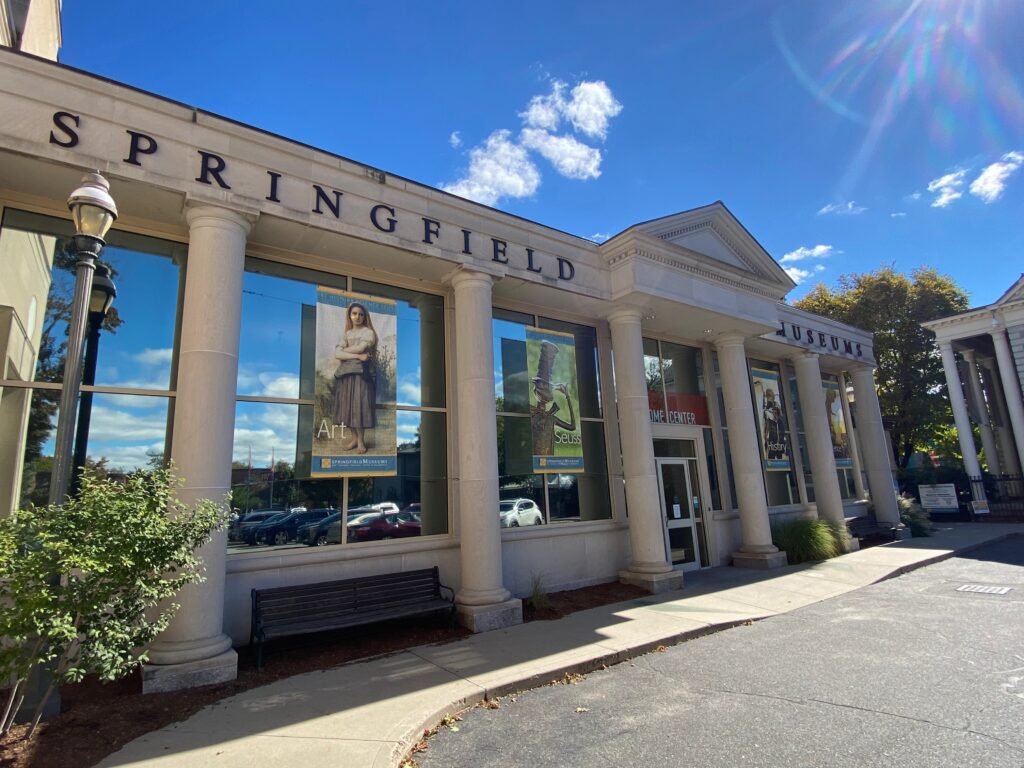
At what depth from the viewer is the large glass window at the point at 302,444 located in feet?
23.5

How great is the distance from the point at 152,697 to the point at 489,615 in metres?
3.84

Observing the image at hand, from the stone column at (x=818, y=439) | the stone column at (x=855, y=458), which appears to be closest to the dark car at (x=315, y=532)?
the stone column at (x=818, y=439)

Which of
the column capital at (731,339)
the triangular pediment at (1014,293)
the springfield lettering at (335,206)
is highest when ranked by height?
the triangular pediment at (1014,293)

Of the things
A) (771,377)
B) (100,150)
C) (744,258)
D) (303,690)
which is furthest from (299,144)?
(771,377)

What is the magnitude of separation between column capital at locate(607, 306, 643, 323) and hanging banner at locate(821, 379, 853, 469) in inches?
362

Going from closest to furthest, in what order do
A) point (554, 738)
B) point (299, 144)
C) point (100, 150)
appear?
point (554, 738)
point (100, 150)
point (299, 144)

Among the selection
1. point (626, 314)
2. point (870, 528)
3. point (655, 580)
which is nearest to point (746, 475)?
point (655, 580)

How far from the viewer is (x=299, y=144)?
724 cm

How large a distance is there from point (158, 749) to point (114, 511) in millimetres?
1793

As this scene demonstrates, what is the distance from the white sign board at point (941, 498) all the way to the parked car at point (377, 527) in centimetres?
2287

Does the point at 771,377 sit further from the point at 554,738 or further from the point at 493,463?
the point at 554,738

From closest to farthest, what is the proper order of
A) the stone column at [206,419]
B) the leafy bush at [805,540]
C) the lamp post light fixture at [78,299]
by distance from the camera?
1. the lamp post light fixture at [78,299]
2. the stone column at [206,419]
3. the leafy bush at [805,540]

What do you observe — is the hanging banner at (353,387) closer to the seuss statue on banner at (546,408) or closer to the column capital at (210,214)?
the column capital at (210,214)

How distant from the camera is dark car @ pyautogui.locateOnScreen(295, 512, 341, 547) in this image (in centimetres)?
734
